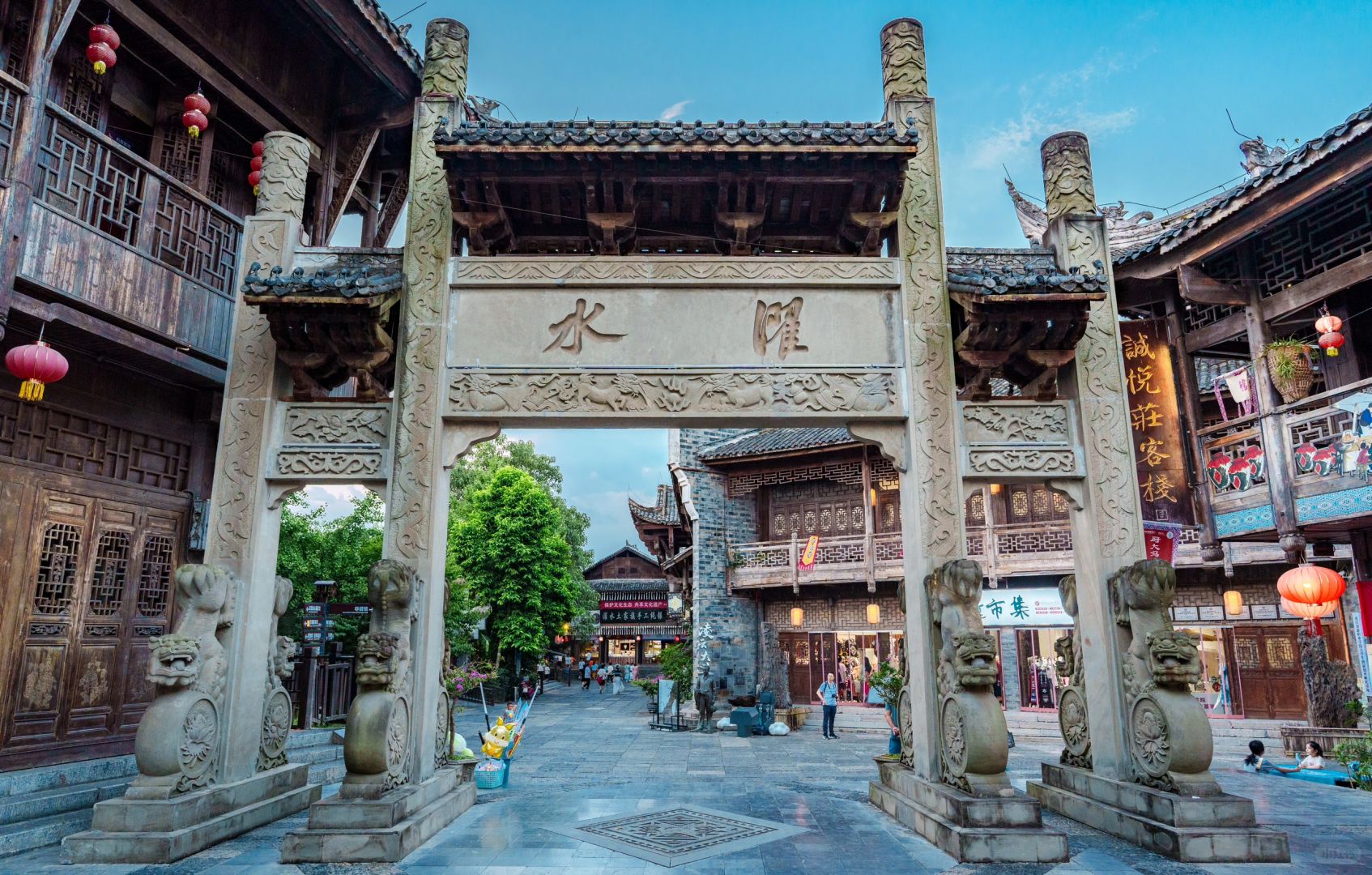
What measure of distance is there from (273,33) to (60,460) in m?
6.03

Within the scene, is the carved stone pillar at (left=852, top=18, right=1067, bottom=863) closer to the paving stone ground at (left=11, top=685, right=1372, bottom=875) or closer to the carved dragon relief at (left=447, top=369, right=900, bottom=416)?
Result: the paving stone ground at (left=11, top=685, right=1372, bottom=875)

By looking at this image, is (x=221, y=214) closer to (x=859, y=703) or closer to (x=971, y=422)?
(x=971, y=422)

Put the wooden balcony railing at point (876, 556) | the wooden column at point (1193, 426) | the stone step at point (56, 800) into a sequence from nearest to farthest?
the stone step at point (56, 800)
the wooden column at point (1193, 426)
the wooden balcony railing at point (876, 556)

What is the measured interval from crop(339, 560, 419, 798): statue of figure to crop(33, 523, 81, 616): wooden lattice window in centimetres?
389

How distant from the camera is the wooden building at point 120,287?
743 centimetres

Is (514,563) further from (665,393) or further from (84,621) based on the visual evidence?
(665,393)

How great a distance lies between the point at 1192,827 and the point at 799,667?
16.5m

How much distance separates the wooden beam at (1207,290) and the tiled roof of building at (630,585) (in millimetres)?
38050

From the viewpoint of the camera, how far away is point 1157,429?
38.9 feet

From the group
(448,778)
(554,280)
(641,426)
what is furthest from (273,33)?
(448,778)

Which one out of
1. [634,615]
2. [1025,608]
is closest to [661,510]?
[1025,608]

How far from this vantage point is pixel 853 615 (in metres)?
21.2

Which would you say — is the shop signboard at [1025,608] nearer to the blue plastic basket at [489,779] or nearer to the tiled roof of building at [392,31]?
the blue plastic basket at [489,779]

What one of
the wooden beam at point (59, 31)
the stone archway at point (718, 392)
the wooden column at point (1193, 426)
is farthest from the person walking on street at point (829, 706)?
the wooden beam at point (59, 31)
